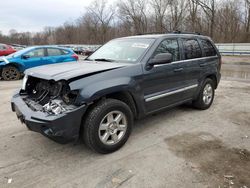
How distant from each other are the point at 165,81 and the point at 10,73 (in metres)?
8.30

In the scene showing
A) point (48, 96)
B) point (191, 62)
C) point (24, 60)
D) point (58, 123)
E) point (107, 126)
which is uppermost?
point (24, 60)

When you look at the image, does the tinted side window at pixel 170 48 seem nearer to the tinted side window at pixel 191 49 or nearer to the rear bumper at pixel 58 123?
the tinted side window at pixel 191 49

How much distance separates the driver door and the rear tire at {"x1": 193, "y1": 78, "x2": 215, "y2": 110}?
0.84 metres

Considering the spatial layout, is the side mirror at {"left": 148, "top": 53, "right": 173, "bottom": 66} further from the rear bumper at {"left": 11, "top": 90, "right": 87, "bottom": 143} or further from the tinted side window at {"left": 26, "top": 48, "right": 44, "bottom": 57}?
the tinted side window at {"left": 26, "top": 48, "right": 44, "bottom": 57}

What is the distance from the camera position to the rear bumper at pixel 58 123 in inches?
105

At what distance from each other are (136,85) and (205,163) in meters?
1.50

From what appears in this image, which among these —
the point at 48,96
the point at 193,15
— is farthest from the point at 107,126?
the point at 193,15

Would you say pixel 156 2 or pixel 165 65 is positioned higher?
pixel 156 2

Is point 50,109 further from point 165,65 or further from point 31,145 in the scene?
point 165,65

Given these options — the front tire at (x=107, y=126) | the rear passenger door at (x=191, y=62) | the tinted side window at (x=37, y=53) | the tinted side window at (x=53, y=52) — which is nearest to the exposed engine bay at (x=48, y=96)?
the front tire at (x=107, y=126)

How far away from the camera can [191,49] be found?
4.70m

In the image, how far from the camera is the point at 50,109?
2.80 m

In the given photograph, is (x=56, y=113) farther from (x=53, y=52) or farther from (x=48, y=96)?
(x=53, y=52)

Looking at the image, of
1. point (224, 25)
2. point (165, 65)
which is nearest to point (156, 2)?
point (224, 25)
